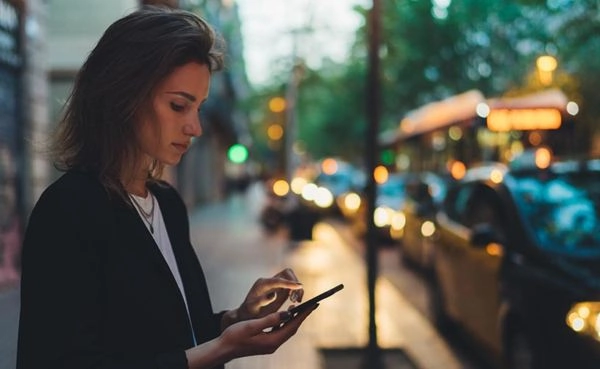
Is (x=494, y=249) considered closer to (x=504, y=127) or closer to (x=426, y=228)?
(x=426, y=228)

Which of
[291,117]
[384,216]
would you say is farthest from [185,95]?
[291,117]

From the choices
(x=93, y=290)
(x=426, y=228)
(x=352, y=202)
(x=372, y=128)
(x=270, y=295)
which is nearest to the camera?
(x=93, y=290)

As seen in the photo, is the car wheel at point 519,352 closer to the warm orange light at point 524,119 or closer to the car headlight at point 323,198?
the warm orange light at point 524,119

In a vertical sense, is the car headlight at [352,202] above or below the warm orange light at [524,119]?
below

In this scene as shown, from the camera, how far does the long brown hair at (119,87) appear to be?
5.84 ft

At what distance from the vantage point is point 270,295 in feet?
6.93

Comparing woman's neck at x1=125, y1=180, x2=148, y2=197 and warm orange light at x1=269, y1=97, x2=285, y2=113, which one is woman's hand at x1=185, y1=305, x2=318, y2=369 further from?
warm orange light at x1=269, y1=97, x2=285, y2=113

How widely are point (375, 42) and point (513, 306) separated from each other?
2.51 meters

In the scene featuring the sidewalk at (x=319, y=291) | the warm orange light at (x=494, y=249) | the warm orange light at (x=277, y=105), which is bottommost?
the sidewalk at (x=319, y=291)

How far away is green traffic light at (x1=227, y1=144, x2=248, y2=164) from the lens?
61.8 ft

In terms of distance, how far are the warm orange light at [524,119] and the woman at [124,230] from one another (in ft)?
53.4

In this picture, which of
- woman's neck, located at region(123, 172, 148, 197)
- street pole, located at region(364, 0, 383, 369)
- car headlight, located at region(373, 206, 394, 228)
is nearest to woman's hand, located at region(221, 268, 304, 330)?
woman's neck, located at region(123, 172, 148, 197)

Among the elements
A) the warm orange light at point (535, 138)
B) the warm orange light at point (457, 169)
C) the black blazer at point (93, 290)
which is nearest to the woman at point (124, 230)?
the black blazer at point (93, 290)

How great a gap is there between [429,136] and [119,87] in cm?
2251
